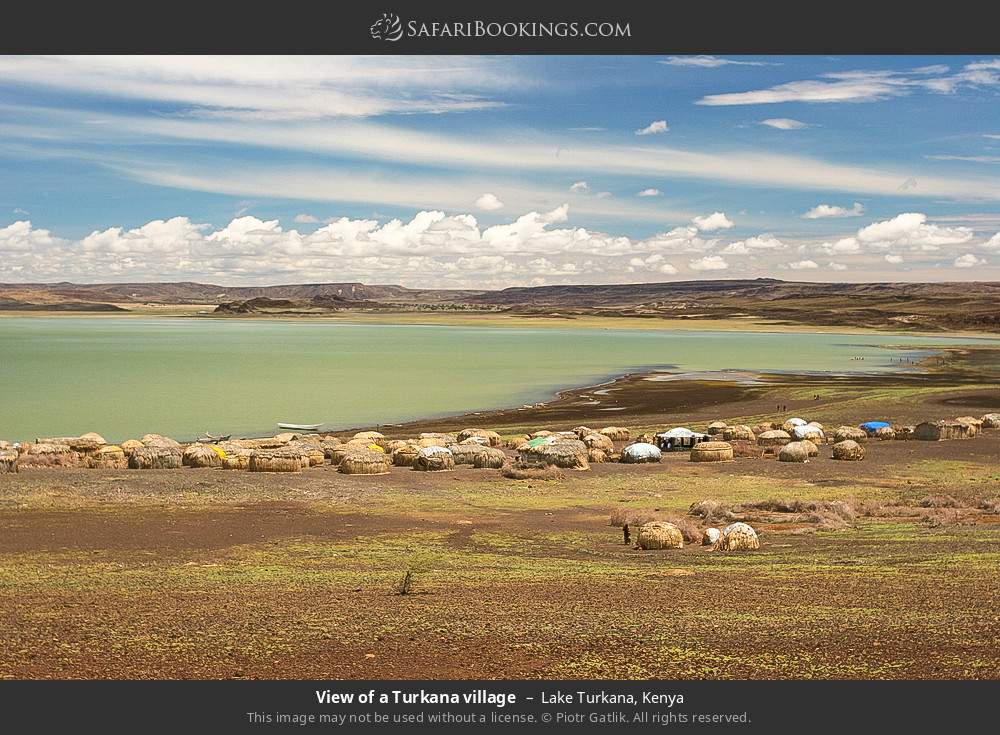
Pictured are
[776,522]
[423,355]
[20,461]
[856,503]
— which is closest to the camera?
[776,522]

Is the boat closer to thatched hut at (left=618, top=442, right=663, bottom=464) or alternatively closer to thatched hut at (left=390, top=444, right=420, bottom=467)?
thatched hut at (left=390, top=444, right=420, bottom=467)

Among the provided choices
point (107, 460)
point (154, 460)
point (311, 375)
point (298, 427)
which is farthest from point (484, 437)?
point (311, 375)

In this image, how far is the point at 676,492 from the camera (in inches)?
1304

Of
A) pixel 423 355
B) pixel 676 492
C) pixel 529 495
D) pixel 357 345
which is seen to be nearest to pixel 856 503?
pixel 676 492

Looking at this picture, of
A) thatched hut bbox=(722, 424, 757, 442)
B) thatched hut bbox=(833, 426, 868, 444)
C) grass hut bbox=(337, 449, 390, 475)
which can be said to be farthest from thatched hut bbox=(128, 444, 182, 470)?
thatched hut bbox=(833, 426, 868, 444)

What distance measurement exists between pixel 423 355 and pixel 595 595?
108478mm

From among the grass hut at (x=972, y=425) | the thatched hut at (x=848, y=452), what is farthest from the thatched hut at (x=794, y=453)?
the grass hut at (x=972, y=425)

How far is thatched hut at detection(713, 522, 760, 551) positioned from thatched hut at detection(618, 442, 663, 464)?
58.8ft

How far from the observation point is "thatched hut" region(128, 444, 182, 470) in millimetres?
36000

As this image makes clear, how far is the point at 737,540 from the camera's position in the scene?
22.4 meters

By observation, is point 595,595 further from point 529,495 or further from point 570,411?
point 570,411

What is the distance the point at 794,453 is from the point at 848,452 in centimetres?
244

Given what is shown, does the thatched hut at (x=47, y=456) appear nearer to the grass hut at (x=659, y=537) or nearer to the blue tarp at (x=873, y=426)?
the grass hut at (x=659, y=537)

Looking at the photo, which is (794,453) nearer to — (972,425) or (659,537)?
(972,425)
